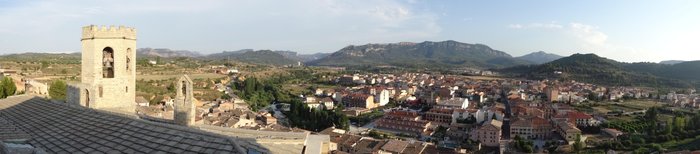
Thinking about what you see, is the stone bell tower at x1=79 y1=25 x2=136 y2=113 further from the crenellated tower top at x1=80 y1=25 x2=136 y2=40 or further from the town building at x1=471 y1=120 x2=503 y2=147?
the town building at x1=471 y1=120 x2=503 y2=147

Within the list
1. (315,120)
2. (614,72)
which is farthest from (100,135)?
(614,72)

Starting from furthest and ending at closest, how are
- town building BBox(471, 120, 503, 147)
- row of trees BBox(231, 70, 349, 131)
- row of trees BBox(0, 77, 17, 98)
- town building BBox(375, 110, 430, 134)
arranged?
town building BBox(375, 110, 430, 134), row of trees BBox(231, 70, 349, 131), town building BBox(471, 120, 503, 147), row of trees BBox(0, 77, 17, 98)

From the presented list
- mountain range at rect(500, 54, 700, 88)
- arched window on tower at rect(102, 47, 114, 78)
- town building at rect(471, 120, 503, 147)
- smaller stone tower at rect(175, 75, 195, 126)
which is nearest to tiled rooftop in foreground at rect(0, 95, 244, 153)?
smaller stone tower at rect(175, 75, 195, 126)

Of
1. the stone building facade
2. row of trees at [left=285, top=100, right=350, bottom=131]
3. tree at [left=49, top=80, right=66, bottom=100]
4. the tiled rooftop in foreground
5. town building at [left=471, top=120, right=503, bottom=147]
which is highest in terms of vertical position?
the stone building facade

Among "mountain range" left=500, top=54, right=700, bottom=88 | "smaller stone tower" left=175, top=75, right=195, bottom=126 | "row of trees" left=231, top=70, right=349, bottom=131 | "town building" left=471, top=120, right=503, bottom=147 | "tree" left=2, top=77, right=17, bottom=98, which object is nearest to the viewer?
"smaller stone tower" left=175, top=75, right=195, bottom=126

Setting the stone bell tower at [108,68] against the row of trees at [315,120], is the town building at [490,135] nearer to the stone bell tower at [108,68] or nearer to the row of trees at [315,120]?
the row of trees at [315,120]

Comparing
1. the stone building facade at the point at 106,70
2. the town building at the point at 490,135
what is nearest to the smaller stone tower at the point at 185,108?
the stone building facade at the point at 106,70

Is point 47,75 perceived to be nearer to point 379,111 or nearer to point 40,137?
point 379,111
